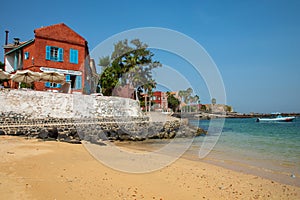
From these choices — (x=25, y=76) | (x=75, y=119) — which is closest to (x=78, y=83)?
(x=75, y=119)

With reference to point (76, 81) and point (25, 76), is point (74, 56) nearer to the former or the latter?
point (76, 81)

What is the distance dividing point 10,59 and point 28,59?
17.8 ft

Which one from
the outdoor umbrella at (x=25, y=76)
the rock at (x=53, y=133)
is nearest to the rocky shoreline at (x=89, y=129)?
the rock at (x=53, y=133)

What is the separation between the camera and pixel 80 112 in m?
18.4

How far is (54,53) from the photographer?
21672mm

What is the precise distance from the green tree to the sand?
2130cm

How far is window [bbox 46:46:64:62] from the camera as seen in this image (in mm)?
21391

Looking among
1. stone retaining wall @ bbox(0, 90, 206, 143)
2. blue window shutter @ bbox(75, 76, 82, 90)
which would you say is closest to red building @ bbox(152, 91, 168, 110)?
stone retaining wall @ bbox(0, 90, 206, 143)

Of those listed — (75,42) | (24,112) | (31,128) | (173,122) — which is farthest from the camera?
(173,122)

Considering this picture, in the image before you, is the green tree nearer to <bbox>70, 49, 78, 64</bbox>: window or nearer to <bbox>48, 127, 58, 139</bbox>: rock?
<bbox>70, 49, 78, 64</bbox>: window

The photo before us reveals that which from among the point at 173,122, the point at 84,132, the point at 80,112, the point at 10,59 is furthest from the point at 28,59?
the point at 173,122

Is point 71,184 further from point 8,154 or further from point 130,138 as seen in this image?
point 130,138

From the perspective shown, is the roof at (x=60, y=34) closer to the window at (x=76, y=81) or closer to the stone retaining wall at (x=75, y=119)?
the window at (x=76, y=81)

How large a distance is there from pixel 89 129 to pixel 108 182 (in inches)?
480
